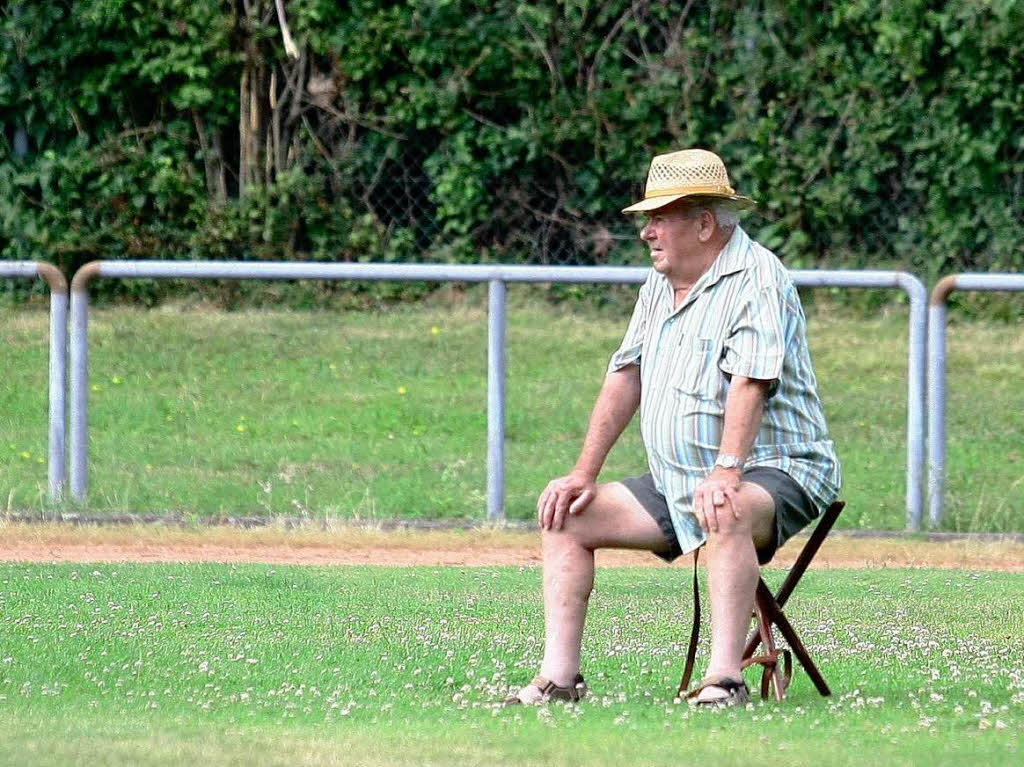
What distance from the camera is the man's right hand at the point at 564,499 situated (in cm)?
541

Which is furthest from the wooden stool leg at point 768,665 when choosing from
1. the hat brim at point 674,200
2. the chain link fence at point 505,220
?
the chain link fence at point 505,220

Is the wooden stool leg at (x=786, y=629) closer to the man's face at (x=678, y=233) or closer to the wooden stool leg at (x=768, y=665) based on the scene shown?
the wooden stool leg at (x=768, y=665)

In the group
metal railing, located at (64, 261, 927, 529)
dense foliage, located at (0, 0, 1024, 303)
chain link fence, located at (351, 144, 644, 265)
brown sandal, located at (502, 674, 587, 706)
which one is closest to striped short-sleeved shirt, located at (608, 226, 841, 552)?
brown sandal, located at (502, 674, 587, 706)

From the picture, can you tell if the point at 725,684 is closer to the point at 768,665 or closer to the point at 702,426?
the point at 768,665

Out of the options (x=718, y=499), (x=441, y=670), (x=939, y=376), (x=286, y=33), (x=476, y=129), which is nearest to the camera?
(x=718, y=499)

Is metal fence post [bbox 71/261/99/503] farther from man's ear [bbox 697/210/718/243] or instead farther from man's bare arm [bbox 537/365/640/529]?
man's ear [bbox 697/210/718/243]

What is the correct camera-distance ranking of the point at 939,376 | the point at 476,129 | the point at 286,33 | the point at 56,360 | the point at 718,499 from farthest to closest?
1. the point at 476,129
2. the point at 286,33
3. the point at 56,360
4. the point at 939,376
5. the point at 718,499

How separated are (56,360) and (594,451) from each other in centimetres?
518

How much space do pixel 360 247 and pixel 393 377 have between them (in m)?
3.22

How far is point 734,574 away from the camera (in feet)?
17.0

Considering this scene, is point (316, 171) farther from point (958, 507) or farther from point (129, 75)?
point (958, 507)

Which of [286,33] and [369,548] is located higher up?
[286,33]

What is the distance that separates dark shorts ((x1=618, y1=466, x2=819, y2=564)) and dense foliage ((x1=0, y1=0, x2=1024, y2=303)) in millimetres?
8450

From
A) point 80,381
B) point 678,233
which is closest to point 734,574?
point 678,233
